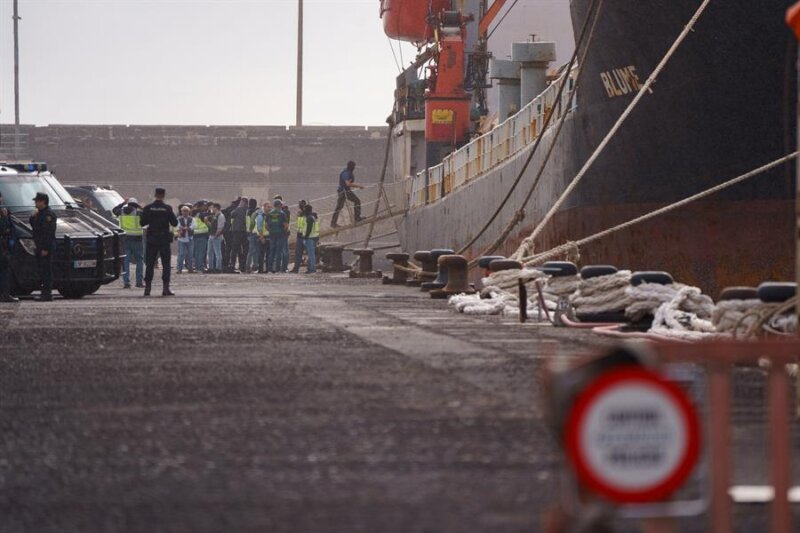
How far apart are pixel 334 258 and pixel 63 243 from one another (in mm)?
16882

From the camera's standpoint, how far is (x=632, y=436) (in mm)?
2738

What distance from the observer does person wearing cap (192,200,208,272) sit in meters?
36.2

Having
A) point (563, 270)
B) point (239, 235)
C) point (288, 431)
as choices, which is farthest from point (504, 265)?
point (239, 235)

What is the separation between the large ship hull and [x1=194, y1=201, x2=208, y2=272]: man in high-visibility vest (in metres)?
17.6

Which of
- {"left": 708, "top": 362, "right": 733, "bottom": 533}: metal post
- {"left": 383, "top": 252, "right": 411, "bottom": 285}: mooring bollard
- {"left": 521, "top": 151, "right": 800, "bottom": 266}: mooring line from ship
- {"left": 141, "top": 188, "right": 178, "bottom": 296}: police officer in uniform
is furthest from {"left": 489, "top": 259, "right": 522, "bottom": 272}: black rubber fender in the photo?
{"left": 708, "top": 362, "right": 733, "bottom": 533}: metal post

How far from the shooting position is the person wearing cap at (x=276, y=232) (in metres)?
35.7

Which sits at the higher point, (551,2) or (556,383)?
(551,2)

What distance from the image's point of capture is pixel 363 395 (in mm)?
8008

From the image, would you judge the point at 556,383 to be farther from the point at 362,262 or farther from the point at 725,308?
the point at 362,262

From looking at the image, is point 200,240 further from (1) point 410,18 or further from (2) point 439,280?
(2) point 439,280

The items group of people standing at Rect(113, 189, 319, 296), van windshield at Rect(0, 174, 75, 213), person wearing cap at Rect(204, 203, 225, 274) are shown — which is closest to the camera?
van windshield at Rect(0, 174, 75, 213)

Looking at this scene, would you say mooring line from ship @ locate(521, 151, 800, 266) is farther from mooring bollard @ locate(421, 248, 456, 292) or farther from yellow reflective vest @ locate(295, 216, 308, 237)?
yellow reflective vest @ locate(295, 216, 308, 237)

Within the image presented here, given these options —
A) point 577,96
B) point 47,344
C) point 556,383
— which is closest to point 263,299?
point 577,96

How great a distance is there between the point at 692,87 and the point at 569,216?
3.27 m
